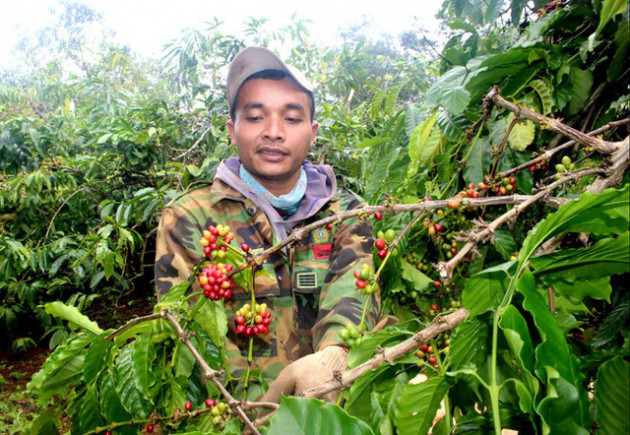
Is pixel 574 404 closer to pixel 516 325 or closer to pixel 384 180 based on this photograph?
pixel 516 325

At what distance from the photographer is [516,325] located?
1.22 feet

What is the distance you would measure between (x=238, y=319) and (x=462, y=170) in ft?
2.06

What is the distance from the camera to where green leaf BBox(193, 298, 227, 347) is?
0.79 meters

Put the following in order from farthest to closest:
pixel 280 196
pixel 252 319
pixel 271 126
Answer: pixel 280 196
pixel 271 126
pixel 252 319

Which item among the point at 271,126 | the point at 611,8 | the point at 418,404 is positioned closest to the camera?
the point at 418,404

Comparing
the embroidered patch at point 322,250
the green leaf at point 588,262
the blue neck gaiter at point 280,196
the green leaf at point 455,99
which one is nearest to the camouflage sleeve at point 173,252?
the blue neck gaiter at point 280,196

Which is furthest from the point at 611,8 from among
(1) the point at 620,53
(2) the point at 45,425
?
(2) the point at 45,425

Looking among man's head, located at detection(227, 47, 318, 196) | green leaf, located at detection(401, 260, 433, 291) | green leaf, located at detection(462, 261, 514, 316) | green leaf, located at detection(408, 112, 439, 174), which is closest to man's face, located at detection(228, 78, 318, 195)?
man's head, located at detection(227, 47, 318, 196)

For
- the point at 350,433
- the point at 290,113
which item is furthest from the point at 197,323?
the point at 290,113

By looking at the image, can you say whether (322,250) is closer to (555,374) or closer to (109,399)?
(109,399)

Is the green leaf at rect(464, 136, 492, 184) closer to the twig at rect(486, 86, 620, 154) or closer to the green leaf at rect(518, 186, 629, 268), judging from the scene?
the twig at rect(486, 86, 620, 154)

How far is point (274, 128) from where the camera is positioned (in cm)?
131

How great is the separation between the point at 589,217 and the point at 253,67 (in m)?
1.19

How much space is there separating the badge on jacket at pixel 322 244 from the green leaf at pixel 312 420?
96 cm
